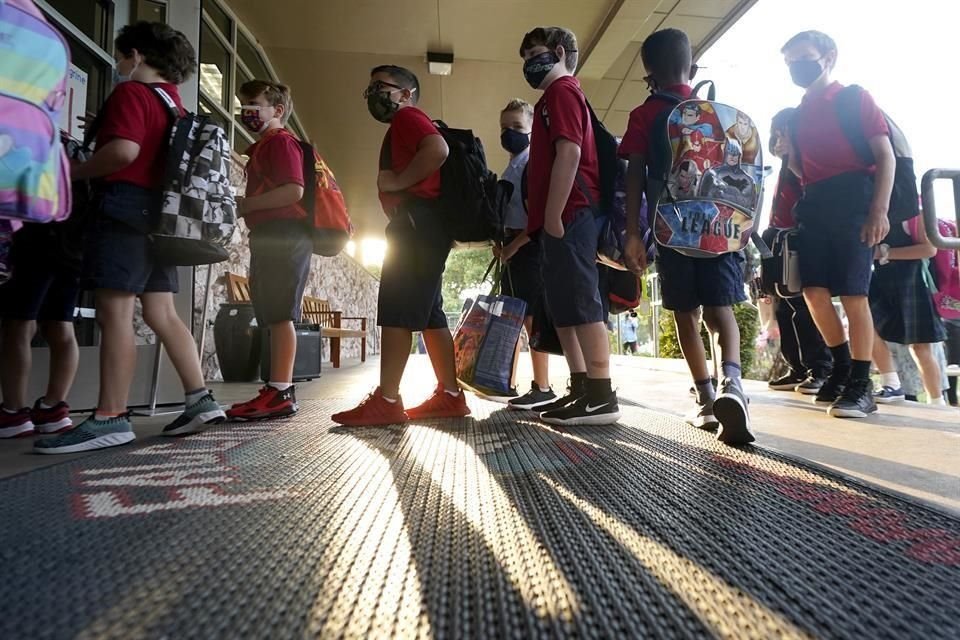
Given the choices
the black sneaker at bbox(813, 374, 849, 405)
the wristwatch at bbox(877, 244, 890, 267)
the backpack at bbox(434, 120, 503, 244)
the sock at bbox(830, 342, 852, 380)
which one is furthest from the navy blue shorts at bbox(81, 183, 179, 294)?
the wristwatch at bbox(877, 244, 890, 267)

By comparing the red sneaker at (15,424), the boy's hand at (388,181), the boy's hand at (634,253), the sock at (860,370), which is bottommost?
the red sneaker at (15,424)

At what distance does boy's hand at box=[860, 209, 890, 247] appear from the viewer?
209 cm

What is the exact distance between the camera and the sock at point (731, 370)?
1661mm

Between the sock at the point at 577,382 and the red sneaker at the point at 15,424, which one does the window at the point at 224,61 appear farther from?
the sock at the point at 577,382

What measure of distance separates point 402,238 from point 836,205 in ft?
5.91

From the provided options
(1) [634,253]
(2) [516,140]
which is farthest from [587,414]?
(2) [516,140]

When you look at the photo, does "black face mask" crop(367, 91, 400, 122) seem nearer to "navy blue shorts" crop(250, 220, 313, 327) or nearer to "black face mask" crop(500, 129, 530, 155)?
"navy blue shorts" crop(250, 220, 313, 327)

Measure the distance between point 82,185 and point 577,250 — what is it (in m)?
1.76

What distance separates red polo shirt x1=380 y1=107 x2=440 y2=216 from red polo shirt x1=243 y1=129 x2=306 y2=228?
0.38 metres

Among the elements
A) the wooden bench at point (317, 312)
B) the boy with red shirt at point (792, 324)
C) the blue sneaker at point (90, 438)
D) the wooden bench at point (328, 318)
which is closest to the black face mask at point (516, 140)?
the boy with red shirt at point (792, 324)

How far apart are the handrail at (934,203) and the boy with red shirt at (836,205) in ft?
2.28

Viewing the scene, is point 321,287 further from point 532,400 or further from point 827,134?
point 827,134

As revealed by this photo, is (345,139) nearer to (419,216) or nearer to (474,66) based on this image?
(474,66)

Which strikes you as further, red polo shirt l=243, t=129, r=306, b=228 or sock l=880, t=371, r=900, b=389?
sock l=880, t=371, r=900, b=389
